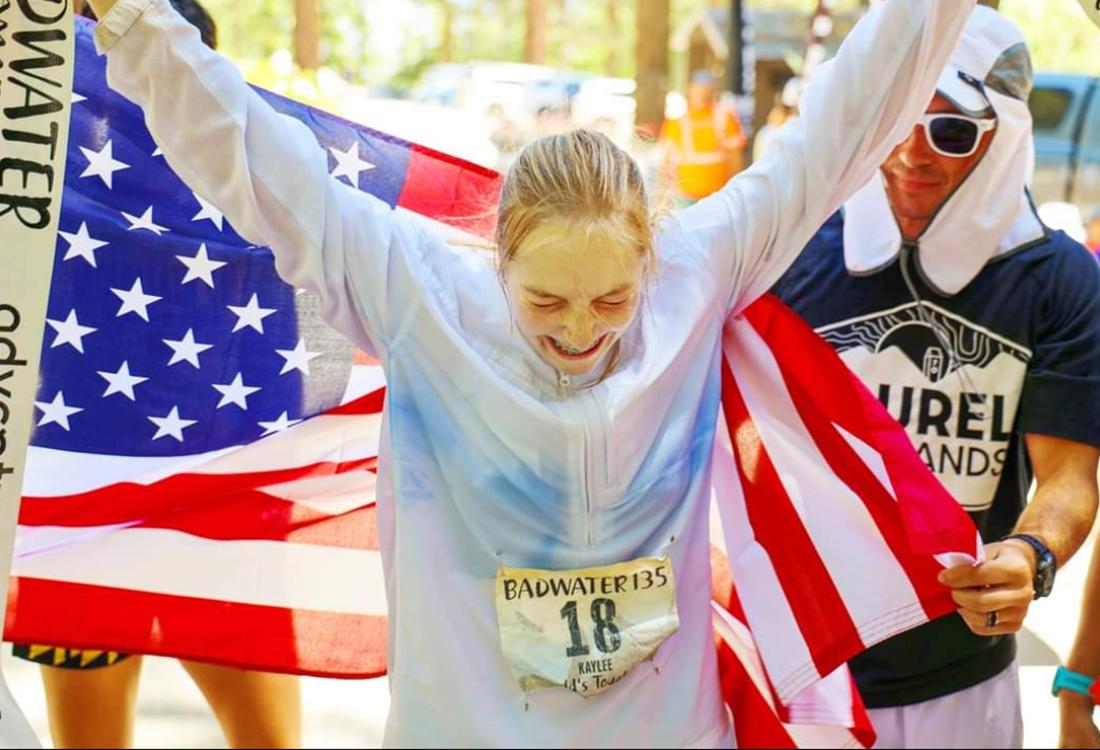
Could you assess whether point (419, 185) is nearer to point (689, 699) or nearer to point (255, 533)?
point (255, 533)

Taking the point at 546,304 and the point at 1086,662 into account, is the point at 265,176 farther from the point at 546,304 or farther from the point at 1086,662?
the point at 1086,662

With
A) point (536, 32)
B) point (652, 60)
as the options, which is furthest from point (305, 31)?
point (536, 32)

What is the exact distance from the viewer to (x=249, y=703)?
3.79 metres

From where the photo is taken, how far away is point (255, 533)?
3.32 meters

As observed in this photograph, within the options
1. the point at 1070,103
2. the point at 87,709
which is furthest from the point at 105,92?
the point at 1070,103

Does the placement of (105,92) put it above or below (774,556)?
above

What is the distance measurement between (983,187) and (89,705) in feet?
7.81

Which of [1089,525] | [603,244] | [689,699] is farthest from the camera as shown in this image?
[1089,525]

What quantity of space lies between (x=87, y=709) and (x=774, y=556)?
1813mm

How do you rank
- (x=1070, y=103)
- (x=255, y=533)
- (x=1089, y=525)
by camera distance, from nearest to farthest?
1. (x=1089, y=525)
2. (x=255, y=533)
3. (x=1070, y=103)

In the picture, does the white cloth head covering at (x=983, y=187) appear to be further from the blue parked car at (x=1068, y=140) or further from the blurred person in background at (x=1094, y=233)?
the blue parked car at (x=1068, y=140)

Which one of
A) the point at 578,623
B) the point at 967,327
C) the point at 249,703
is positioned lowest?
the point at 249,703

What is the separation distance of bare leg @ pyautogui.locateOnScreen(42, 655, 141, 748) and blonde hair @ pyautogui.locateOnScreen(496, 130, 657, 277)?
1.84m

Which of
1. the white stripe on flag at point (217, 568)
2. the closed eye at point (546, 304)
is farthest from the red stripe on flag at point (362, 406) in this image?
the closed eye at point (546, 304)
